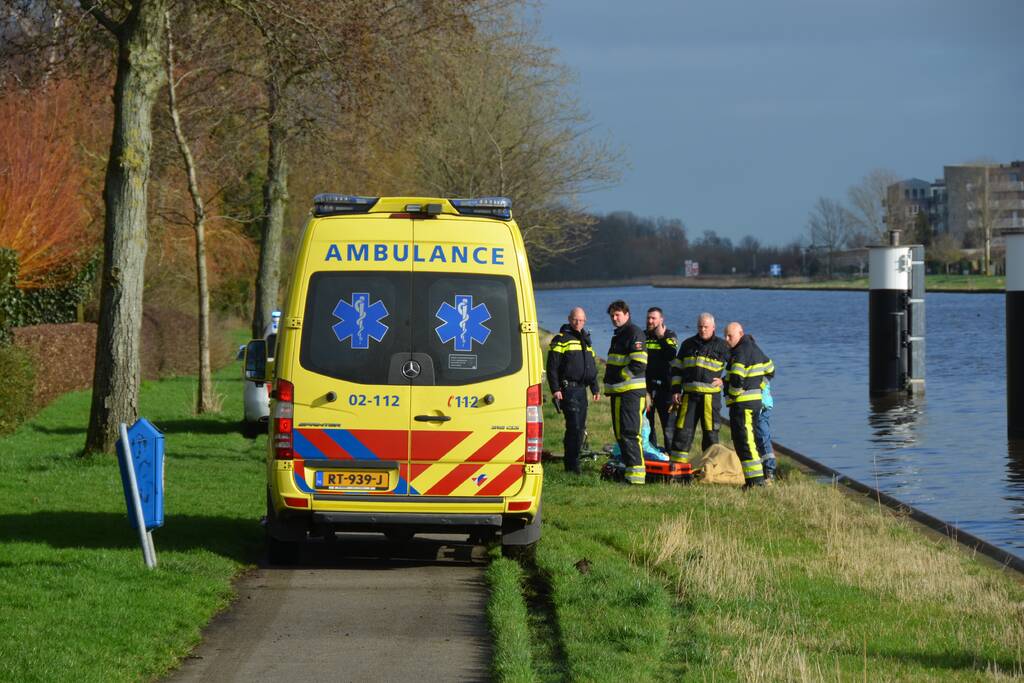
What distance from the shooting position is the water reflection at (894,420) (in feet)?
77.3

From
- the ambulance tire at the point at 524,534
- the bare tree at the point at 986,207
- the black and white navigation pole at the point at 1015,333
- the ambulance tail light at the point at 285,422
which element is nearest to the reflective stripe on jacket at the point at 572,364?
the ambulance tire at the point at 524,534

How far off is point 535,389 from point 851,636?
3.01 meters

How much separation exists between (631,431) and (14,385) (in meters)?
9.35

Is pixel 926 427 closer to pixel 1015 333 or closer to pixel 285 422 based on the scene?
pixel 1015 333

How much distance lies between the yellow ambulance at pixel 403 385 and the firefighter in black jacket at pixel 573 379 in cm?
577

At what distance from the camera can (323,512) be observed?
1042cm

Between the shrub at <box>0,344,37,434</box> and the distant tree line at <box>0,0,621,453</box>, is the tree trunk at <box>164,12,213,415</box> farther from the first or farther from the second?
the shrub at <box>0,344,37,434</box>

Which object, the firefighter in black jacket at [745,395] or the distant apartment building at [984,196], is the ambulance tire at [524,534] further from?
the distant apartment building at [984,196]

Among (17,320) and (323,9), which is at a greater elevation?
(323,9)

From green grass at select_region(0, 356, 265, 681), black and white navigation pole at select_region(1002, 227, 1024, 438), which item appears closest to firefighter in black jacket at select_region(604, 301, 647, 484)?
green grass at select_region(0, 356, 265, 681)

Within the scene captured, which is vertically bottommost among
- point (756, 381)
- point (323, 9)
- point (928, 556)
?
point (928, 556)

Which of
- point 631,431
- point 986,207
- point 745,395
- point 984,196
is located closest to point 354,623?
point 631,431

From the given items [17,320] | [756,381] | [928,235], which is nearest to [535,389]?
[756,381]

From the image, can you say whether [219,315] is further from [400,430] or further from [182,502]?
[400,430]
